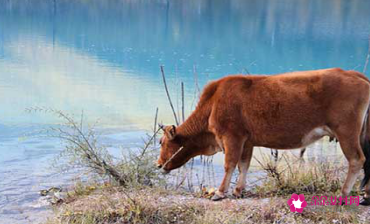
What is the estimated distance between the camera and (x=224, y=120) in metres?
6.72

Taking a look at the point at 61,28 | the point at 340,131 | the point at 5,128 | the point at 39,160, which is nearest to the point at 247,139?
the point at 340,131

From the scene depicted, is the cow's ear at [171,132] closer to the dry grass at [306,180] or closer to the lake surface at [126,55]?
the dry grass at [306,180]

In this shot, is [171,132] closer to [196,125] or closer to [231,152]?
[196,125]

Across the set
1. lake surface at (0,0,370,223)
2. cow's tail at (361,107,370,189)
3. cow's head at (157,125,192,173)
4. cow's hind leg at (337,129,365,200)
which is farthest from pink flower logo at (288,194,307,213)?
Answer: lake surface at (0,0,370,223)

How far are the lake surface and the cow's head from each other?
1.65m

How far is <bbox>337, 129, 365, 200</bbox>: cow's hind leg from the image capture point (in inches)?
244

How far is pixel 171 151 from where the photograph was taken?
723 cm

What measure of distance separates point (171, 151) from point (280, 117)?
59.2 inches

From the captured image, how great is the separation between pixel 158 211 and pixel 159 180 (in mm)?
1061

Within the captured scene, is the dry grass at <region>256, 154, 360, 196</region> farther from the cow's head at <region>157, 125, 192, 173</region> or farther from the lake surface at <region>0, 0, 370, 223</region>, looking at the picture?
the lake surface at <region>0, 0, 370, 223</region>

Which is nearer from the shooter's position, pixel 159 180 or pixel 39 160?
pixel 159 180

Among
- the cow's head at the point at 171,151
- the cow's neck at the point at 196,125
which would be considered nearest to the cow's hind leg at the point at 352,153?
the cow's neck at the point at 196,125

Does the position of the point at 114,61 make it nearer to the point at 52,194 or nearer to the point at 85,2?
the point at 52,194

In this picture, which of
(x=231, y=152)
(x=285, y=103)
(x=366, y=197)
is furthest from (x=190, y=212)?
(x=366, y=197)
